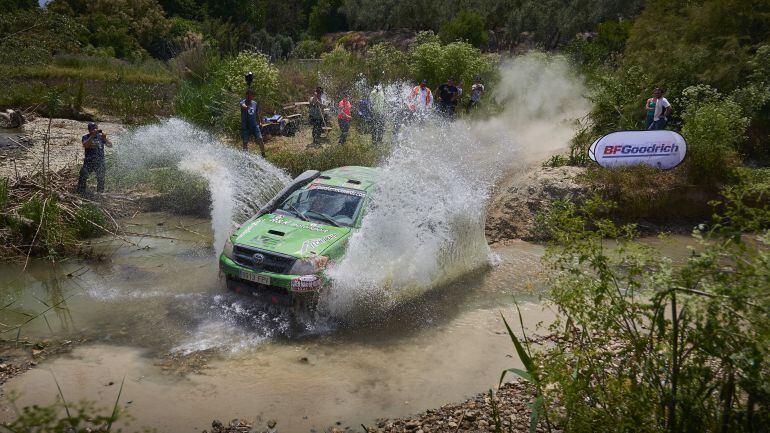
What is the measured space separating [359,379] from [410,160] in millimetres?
4299

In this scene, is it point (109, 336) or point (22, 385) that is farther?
point (109, 336)

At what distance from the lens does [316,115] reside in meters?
17.3

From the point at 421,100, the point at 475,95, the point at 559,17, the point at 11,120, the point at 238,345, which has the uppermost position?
the point at 559,17

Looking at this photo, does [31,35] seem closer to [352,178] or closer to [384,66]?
[352,178]

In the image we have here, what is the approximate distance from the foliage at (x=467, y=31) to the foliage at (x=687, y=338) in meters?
33.2

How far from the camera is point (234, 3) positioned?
185 ft

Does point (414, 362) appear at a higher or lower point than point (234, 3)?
lower

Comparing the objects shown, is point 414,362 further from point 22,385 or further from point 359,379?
point 22,385

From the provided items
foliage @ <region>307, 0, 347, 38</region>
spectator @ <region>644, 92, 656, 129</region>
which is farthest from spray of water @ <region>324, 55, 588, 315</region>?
foliage @ <region>307, 0, 347, 38</region>

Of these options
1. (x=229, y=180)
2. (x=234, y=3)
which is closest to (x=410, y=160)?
(x=229, y=180)

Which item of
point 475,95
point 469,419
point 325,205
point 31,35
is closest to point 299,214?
point 325,205

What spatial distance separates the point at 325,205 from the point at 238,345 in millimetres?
2518

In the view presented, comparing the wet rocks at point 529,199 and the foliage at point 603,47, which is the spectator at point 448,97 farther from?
the foliage at point 603,47

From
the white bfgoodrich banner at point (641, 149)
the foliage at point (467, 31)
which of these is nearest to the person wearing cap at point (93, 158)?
the white bfgoodrich banner at point (641, 149)
